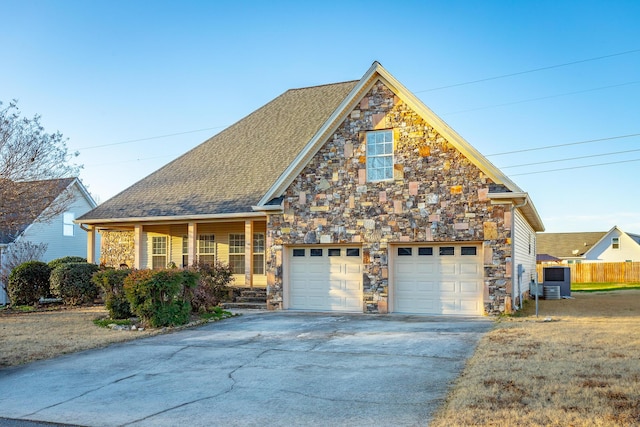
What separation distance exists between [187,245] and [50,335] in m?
10.1

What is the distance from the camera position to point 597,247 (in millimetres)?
54562

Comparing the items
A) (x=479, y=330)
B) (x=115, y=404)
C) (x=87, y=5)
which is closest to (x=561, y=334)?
(x=479, y=330)

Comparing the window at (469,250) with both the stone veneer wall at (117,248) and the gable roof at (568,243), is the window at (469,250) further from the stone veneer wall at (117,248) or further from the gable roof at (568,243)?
the gable roof at (568,243)

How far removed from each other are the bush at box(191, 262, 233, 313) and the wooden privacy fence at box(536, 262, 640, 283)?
102 ft

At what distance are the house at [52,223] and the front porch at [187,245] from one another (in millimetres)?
2501

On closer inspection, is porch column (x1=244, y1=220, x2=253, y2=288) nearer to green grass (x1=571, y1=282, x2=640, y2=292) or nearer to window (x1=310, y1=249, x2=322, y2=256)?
window (x1=310, y1=249, x2=322, y2=256)

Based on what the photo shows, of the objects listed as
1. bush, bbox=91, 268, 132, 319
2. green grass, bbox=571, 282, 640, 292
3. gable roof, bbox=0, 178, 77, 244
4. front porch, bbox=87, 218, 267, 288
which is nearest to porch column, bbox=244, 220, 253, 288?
front porch, bbox=87, 218, 267, 288

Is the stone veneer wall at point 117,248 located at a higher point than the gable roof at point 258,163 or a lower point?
lower

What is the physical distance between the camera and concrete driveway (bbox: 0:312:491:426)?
637 centimetres

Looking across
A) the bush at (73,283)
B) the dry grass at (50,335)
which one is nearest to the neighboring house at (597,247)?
the bush at (73,283)

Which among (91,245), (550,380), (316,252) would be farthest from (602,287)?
(550,380)

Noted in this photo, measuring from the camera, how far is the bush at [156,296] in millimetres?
13648

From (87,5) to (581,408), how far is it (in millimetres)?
15453

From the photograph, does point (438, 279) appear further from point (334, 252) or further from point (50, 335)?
point (50, 335)
